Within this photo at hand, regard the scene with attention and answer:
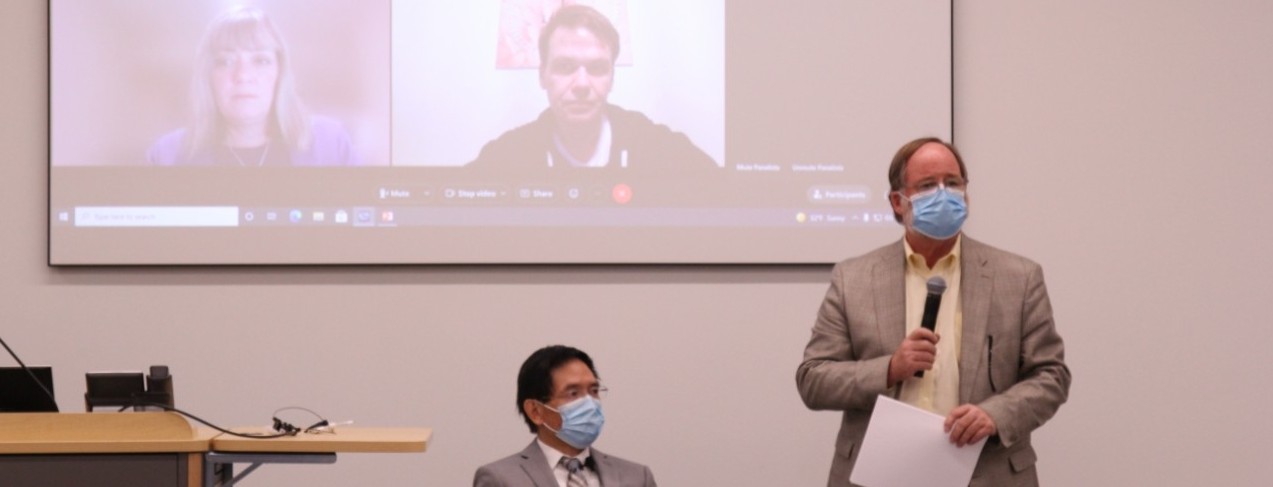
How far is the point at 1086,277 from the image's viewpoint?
14.7 ft

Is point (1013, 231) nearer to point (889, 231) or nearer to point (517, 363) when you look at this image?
point (889, 231)

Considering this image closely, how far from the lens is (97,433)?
108 inches

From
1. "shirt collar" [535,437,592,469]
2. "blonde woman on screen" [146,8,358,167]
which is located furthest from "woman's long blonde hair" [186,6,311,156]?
"shirt collar" [535,437,592,469]

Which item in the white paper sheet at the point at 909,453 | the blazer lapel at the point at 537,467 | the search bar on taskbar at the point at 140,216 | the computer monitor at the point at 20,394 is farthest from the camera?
the search bar on taskbar at the point at 140,216

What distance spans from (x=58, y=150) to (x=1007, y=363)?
310 cm

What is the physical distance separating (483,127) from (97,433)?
1875mm

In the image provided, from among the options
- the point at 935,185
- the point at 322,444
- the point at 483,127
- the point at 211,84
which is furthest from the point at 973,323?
the point at 211,84

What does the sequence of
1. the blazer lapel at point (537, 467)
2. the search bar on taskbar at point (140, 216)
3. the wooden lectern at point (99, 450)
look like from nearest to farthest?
the wooden lectern at point (99, 450), the blazer lapel at point (537, 467), the search bar on taskbar at point (140, 216)

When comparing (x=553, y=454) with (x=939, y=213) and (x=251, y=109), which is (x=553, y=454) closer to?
(x=939, y=213)

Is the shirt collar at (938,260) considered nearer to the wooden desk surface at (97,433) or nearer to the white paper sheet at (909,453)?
the white paper sheet at (909,453)

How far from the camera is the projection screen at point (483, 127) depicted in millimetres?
4258

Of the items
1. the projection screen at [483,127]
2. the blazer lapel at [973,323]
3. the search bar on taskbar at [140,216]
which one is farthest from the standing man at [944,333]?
the search bar on taskbar at [140,216]

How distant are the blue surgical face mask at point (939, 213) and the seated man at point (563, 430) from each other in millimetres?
885

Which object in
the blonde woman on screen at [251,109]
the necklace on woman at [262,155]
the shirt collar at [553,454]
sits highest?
the blonde woman on screen at [251,109]
